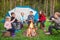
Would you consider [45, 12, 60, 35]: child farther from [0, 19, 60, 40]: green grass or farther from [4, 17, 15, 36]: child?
[4, 17, 15, 36]: child

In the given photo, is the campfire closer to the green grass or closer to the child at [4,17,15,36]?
the green grass

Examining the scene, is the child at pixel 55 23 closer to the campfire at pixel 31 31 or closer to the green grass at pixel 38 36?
the green grass at pixel 38 36

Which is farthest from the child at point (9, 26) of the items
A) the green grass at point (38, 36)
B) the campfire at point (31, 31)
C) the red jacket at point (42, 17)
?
the red jacket at point (42, 17)

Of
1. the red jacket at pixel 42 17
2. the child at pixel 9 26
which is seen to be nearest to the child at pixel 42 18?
the red jacket at pixel 42 17

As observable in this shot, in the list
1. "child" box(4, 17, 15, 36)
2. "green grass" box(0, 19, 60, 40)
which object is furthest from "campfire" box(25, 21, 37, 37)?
"child" box(4, 17, 15, 36)

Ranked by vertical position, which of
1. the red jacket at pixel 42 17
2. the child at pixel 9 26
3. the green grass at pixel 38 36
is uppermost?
the red jacket at pixel 42 17

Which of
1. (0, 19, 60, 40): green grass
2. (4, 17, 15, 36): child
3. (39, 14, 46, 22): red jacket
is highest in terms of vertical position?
(39, 14, 46, 22): red jacket

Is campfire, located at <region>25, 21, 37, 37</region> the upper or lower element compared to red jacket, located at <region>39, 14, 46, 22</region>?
lower

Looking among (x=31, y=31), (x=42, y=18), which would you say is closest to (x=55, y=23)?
(x=42, y=18)

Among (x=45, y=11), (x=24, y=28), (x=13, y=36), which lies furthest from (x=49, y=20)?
(x=13, y=36)

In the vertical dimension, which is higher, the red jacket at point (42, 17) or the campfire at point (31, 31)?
the red jacket at point (42, 17)

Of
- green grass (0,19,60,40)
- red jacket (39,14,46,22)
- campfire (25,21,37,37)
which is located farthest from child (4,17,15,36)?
red jacket (39,14,46,22)

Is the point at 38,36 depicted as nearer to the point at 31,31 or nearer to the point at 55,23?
the point at 31,31

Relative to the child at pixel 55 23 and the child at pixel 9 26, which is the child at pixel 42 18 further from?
the child at pixel 9 26
